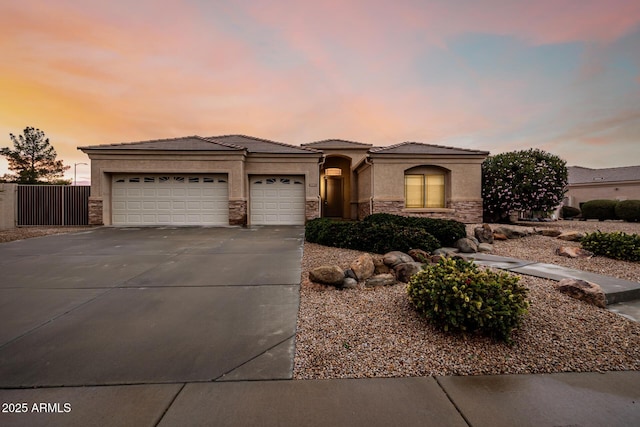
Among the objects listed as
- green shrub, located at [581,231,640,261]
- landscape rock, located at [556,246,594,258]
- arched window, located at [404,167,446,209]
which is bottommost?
landscape rock, located at [556,246,594,258]

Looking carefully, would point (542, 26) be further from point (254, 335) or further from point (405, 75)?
point (254, 335)

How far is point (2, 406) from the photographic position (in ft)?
6.08

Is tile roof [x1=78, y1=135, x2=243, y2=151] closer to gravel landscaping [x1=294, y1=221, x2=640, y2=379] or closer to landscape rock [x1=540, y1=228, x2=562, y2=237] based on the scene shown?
gravel landscaping [x1=294, y1=221, x2=640, y2=379]

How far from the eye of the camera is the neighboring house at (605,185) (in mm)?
21500

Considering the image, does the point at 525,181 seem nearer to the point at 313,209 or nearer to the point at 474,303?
the point at 313,209

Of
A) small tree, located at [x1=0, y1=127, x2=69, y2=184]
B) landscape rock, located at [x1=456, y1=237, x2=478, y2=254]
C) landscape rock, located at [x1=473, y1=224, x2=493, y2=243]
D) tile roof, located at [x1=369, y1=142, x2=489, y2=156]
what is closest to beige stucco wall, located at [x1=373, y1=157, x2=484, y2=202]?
tile roof, located at [x1=369, y1=142, x2=489, y2=156]

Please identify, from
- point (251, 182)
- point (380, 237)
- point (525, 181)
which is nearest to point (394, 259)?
point (380, 237)

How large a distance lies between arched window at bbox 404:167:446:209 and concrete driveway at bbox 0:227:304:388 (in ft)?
33.8

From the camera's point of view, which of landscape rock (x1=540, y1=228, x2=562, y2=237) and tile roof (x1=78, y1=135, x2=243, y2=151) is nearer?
landscape rock (x1=540, y1=228, x2=562, y2=237)

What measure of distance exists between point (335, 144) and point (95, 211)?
14.9m

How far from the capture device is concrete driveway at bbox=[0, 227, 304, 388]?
2.26m

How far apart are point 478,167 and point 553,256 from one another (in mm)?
9079

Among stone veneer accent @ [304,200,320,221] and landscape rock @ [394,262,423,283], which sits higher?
stone veneer accent @ [304,200,320,221]

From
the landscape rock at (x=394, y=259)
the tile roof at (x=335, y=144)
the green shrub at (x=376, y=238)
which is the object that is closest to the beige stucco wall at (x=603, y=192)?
the tile roof at (x=335, y=144)
